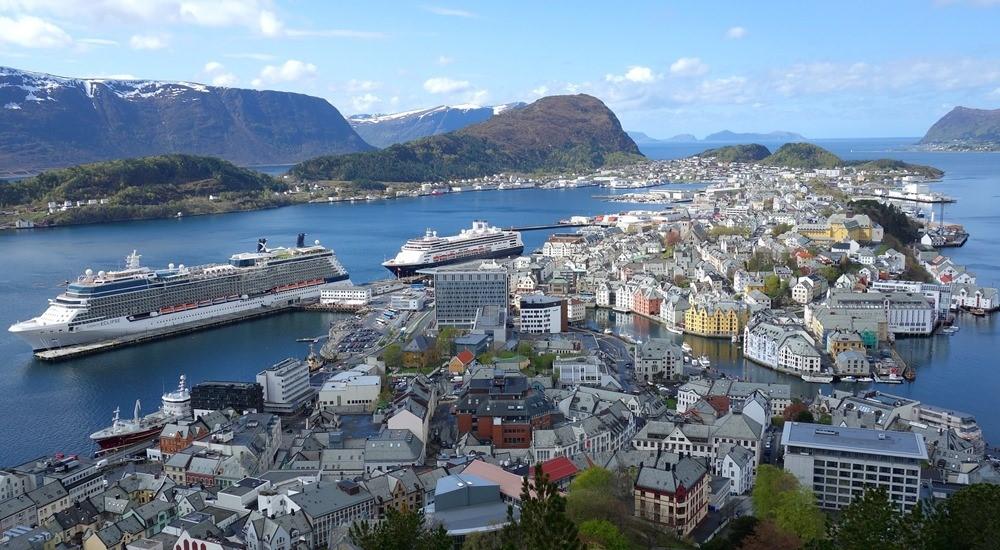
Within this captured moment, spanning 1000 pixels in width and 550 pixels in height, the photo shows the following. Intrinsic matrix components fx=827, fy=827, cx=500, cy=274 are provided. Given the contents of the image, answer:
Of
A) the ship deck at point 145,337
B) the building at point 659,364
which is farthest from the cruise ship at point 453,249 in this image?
the building at point 659,364

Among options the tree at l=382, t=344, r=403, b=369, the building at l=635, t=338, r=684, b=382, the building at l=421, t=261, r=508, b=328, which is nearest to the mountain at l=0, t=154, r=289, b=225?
the building at l=421, t=261, r=508, b=328

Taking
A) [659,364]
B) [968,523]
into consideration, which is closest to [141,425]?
[659,364]

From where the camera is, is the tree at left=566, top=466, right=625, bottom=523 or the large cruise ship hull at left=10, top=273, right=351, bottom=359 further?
the large cruise ship hull at left=10, top=273, right=351, bottom=359

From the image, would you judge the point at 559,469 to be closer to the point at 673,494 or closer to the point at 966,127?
the point at 673,494

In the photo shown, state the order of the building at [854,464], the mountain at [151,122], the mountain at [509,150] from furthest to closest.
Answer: the mountain at [151,122], the mountain at [509,150], the building at [854,464]

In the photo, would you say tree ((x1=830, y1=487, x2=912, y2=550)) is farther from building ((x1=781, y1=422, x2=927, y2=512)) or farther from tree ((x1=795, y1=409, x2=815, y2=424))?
tree ((x1=795, y1=409, x2=815, y2=424))

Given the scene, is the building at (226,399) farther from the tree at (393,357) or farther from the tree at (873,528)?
the tree at (873,528)
